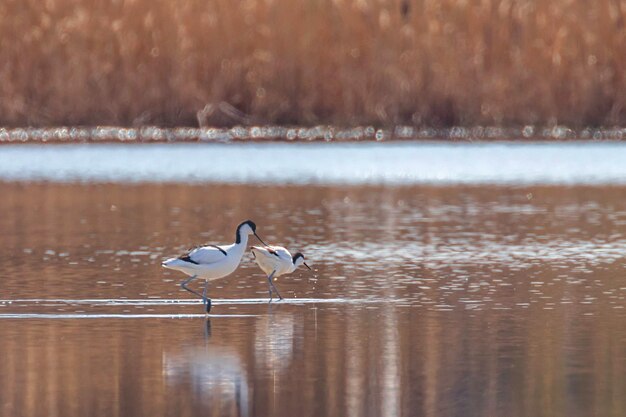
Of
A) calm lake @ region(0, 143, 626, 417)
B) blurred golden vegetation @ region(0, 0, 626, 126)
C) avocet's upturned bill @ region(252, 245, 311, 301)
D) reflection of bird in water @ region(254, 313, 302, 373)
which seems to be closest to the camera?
calm lake @ region(0, 143, 626, 417)

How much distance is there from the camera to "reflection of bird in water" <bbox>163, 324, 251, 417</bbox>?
306 inches

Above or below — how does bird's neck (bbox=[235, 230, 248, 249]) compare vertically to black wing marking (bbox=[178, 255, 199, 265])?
above

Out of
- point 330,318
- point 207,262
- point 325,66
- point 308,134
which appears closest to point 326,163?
point 308,134

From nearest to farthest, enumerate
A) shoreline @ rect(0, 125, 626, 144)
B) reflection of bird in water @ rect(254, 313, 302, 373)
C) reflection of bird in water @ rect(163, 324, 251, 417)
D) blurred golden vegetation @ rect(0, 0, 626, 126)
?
reflection of bird in water @ rect(163, 324, 251, 417) → reflection of bird in water @ rect(254, 313, 302, 373) → blurred golden vegetation @ rect(0, 0, 626, 126) → shoreline @ rect(0, 125, 626, 144)

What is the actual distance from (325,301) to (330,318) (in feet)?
2.67

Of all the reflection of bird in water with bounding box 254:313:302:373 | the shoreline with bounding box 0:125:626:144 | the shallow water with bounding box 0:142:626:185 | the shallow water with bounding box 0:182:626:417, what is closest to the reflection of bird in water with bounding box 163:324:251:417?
the shallow water with bounding box 0:182:626:417

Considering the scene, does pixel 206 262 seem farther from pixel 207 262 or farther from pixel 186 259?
pixel 186 259

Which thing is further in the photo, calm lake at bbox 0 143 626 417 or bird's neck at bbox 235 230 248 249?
bird's neck at bbox 235 230 248 249

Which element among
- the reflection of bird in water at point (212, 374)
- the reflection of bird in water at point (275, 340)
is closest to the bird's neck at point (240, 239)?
the reflection of bird in water at point (275, 340)

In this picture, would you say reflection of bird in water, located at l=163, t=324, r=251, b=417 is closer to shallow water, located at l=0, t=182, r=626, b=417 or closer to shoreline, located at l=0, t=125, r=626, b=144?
shallow water, located at l=0, t=182, r=626, b=417

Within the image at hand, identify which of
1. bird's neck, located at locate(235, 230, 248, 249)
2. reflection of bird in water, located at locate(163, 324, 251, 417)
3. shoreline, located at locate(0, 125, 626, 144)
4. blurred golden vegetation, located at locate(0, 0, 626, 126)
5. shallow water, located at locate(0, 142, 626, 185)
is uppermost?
blurred golden vegetation, located at locate(0, 0, 626, 126)

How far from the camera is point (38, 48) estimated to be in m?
25.4

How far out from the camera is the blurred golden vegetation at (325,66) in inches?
998

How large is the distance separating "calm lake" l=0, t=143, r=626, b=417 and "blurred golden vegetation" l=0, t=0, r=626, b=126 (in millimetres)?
2398
